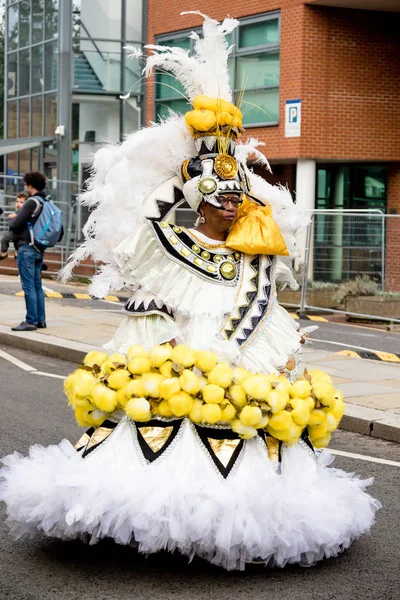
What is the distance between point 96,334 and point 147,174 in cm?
765

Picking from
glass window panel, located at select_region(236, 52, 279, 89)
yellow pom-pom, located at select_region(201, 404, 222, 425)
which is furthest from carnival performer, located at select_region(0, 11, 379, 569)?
glass window panel, located at select_region(236, 52, 279, 89)

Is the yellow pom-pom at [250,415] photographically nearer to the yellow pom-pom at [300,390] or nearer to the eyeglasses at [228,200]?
the yellow pom-pom at [300,390]

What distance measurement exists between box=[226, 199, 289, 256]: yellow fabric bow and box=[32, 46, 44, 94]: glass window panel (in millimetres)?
23086

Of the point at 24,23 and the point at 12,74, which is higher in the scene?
the point at 24,23

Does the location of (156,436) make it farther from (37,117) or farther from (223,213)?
(37,117)

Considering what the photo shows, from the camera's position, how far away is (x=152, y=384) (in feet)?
14.5

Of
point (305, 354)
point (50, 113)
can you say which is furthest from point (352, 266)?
point (50, 113)

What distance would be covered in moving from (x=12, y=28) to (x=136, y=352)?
25888mm

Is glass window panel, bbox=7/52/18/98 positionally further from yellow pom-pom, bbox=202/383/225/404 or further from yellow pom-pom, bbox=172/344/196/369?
yellow pom-pom, bbox=202/383/225/404

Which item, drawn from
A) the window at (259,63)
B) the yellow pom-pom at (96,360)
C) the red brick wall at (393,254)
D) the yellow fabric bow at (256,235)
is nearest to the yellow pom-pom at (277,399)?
the yellow fabric bow at (256,235)

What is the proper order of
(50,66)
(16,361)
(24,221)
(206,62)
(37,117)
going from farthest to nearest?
(37,117) < (50,66) < (24,221) < (16,361) < (206,62)

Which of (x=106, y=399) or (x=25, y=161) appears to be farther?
(x=25, y=161)

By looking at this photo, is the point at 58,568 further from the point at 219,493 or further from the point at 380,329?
the point at 380,329

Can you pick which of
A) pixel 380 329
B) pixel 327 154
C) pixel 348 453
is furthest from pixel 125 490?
pixel 327 154
